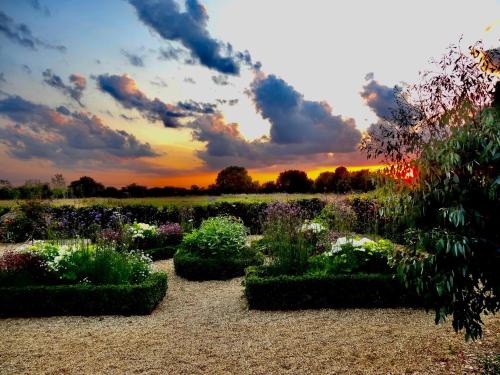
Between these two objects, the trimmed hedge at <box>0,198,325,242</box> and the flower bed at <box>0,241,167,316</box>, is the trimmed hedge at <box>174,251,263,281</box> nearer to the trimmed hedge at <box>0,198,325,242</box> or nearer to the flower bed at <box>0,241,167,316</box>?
the flower bed at <box>0,241,167,316</box>

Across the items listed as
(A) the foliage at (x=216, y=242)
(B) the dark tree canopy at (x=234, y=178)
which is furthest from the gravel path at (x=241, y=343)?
(B) the dark tree canopy at (x=234, y=178)

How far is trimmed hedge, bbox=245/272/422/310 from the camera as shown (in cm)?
791

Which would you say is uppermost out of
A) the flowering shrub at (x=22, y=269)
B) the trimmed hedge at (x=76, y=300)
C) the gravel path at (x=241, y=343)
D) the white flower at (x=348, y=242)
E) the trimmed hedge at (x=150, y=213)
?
the trimmed hedge at (x=150, y=213)

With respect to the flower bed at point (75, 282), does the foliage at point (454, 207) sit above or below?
above

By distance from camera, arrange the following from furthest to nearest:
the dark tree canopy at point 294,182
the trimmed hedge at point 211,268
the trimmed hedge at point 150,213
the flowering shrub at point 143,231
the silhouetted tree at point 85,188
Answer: the dark tree canopy at point 294,182, the silhouetted tree at point 85,188, the trimmed hedge at point 150,213, the flowering shrub at point 143,231, the trimmed hedge at point 211,268

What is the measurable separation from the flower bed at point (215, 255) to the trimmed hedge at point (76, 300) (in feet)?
8.76

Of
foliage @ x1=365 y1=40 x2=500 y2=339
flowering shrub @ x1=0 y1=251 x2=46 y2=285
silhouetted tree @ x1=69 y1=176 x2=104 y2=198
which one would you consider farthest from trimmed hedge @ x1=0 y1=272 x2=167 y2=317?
silhouetted tree @ x1=69 y1=176 x2=104 y2=198

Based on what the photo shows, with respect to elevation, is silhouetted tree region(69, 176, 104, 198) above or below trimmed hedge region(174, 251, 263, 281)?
above

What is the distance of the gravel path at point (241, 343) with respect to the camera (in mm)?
5602

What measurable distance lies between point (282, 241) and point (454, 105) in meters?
5.09

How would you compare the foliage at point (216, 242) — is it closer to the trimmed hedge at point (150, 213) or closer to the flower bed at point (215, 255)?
the flower bed at point (215, 255)

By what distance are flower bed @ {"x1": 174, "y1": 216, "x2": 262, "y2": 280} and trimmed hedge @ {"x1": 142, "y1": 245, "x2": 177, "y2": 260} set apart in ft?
4.34

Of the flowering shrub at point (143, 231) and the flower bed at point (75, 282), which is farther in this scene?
the flowering shrub at point (143, 231)

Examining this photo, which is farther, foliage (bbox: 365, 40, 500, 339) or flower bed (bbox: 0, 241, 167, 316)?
flower bed (bbox: 0, 241, 167, 316)
